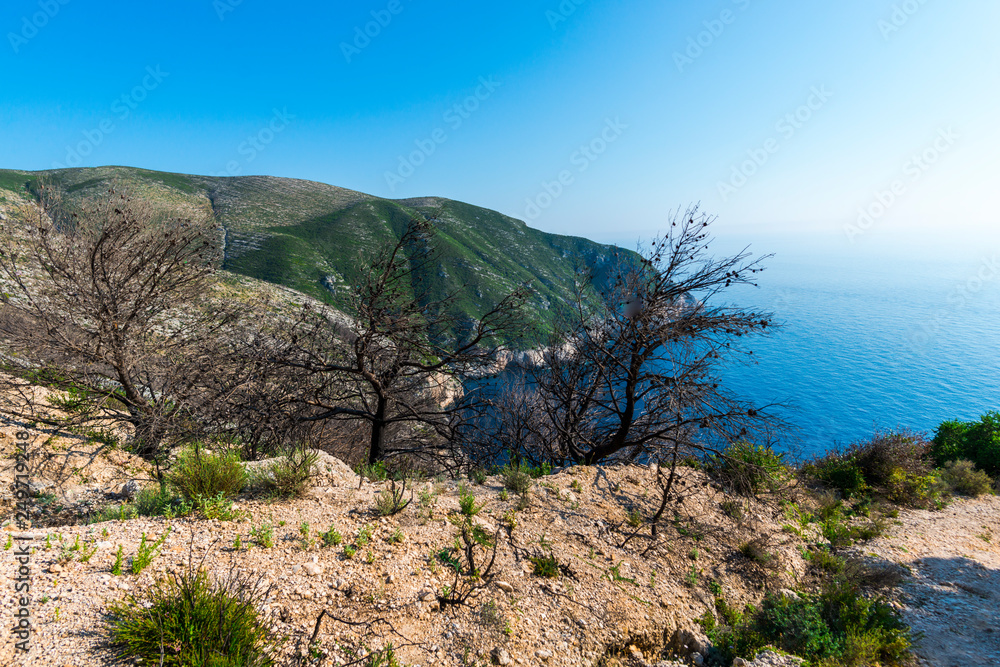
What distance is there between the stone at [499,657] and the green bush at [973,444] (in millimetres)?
20931

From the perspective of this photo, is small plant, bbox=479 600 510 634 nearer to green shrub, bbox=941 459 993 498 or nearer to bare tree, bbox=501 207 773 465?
bare tree, bbox=501 207 773 465

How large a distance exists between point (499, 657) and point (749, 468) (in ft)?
24.4

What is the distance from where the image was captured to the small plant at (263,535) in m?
4.06

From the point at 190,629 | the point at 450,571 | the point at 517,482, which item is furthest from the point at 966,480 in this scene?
the point at 190,629

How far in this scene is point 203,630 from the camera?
106 inches

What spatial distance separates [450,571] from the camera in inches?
173

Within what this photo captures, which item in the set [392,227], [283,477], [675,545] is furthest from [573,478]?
[392,227]

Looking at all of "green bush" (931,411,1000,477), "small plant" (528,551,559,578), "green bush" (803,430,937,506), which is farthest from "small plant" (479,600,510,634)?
"green bush" (931,411,1000,477)

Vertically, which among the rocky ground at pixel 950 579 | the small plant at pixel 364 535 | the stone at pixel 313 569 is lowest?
the rocky ground at pixel 950 579

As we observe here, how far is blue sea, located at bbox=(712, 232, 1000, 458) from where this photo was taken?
4588 cm

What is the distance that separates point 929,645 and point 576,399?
6531 millimetres

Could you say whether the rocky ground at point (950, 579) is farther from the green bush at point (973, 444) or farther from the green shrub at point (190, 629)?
the green shrub at point (190, 629)

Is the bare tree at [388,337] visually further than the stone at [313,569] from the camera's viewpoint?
Yes

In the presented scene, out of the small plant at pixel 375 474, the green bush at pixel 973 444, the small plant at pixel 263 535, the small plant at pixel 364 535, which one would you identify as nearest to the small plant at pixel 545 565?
the small plant at pixel 364 535
